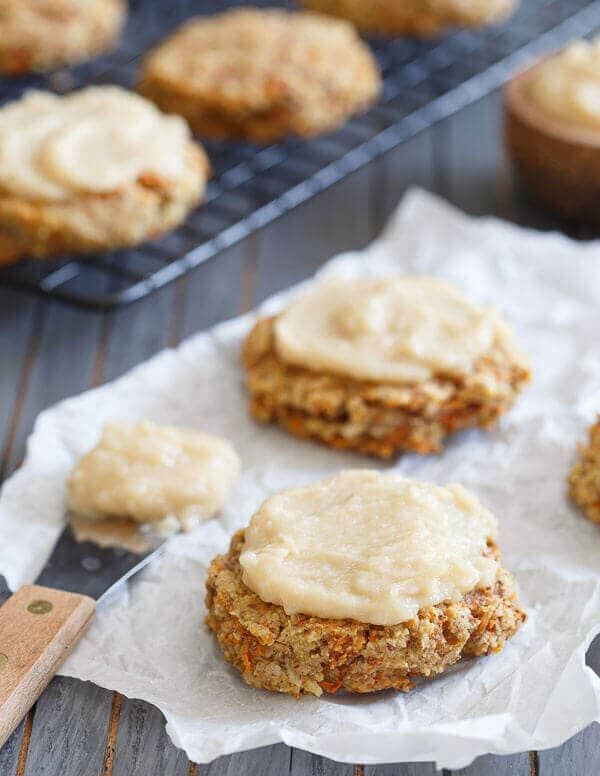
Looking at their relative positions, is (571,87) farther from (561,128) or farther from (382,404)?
(382,404)

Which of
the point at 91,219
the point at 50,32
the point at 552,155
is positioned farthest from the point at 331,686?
the point at 50,32

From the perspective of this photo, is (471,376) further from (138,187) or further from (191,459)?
(138,187)

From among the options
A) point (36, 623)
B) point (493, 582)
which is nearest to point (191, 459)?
point (36, 623)

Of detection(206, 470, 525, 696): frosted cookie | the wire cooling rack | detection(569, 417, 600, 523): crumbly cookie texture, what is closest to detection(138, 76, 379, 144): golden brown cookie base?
the wire cooling rack

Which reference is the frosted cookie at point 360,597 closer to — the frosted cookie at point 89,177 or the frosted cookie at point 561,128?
the frosted cookie at point 89,177

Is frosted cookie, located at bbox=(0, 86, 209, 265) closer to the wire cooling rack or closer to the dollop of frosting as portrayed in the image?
the wire cooling rack

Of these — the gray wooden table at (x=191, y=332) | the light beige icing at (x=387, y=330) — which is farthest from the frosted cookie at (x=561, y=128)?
the light beige icing at (x=387, y=330)
